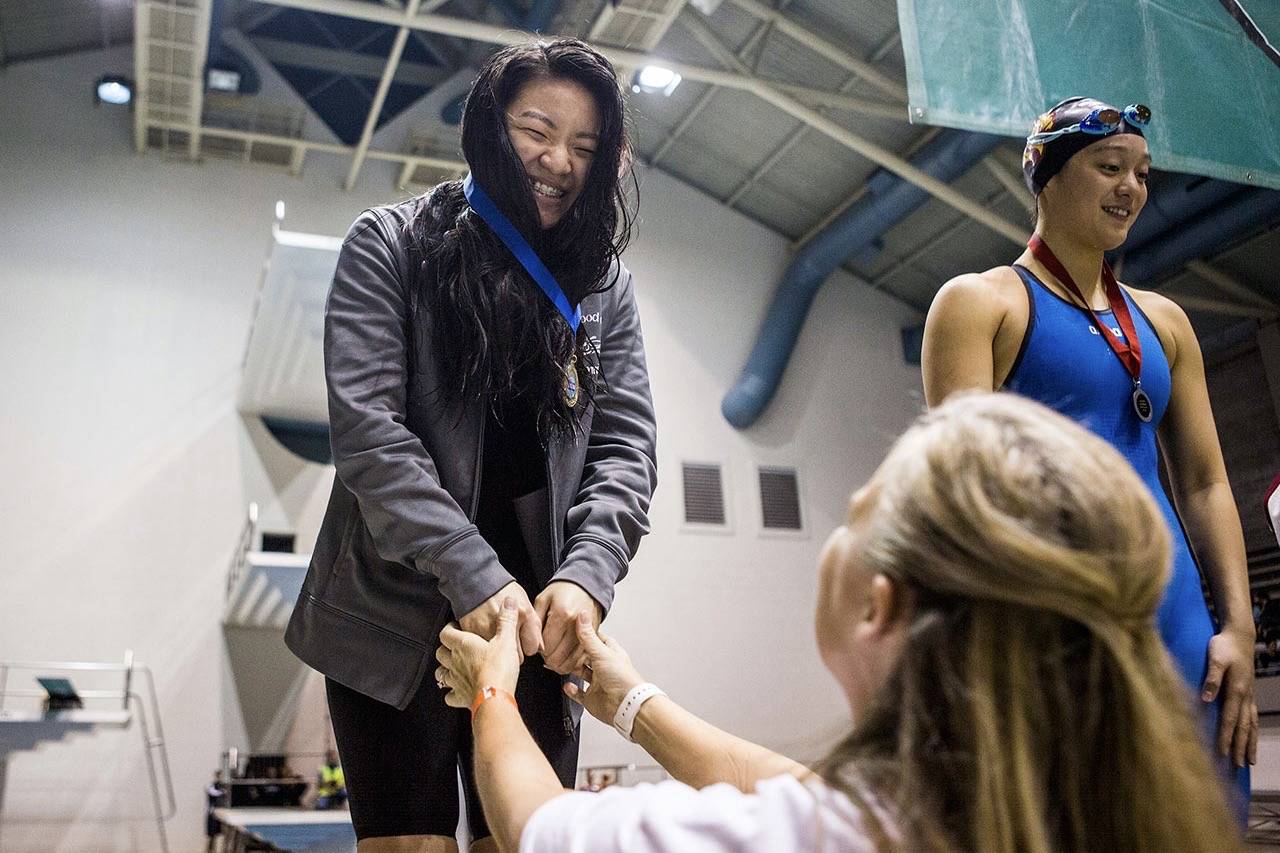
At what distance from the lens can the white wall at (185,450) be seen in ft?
25.7

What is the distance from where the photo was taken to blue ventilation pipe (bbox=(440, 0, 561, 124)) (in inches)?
323

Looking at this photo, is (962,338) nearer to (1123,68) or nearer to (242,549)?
(1123,68)

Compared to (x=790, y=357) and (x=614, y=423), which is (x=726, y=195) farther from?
(x=614, y=423)

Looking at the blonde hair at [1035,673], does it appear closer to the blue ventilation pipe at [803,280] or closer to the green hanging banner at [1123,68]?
the green hanging banner at [1123,68]

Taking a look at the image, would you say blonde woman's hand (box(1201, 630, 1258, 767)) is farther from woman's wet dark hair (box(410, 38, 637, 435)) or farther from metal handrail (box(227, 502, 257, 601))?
metal handrail (box(227, 502, 257, 601))

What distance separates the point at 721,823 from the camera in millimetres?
667

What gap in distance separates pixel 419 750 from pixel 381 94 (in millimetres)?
7881

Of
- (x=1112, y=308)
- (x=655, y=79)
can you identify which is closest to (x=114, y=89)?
(x=655, y=79)

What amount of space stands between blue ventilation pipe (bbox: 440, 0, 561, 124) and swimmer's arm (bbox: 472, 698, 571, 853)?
7312mm

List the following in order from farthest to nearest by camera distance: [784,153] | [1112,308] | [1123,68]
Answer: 1. [784,153]
2. [1123,68]
3. [1112,308]

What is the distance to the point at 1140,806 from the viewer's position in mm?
603

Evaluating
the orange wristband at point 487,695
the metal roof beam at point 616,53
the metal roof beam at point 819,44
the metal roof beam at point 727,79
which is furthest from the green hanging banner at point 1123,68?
the metal roof beam at point 819,44

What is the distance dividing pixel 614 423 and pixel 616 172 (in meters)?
0.37

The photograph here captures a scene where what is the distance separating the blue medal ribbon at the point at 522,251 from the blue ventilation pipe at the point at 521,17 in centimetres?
659
